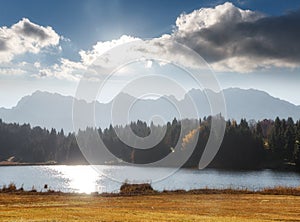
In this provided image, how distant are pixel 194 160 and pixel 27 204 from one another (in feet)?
417

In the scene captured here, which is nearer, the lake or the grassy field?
the grassy field

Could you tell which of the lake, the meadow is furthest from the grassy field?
the lake

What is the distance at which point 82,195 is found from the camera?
48.7 meters

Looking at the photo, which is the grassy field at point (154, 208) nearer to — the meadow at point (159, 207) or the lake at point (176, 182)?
the meadow at point (159, 207)

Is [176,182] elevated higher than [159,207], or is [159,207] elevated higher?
[176,182]

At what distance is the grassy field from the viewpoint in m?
29.5

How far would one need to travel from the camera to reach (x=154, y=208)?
3659 centimetres

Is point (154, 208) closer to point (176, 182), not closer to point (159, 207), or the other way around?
point (159, 207)

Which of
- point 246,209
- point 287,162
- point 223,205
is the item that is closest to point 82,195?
point 223,205

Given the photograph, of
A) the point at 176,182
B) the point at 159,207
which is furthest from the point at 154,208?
the point at 176,182

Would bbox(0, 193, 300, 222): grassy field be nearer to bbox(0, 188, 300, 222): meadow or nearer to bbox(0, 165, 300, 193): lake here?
bbox(0, 188, 300, 222): meadow

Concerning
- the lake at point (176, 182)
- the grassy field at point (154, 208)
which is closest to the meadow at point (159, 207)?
the grassy field at point (154, 208)

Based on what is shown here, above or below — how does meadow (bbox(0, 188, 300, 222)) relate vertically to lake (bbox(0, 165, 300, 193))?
below

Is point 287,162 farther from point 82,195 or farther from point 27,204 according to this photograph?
point 27,204
